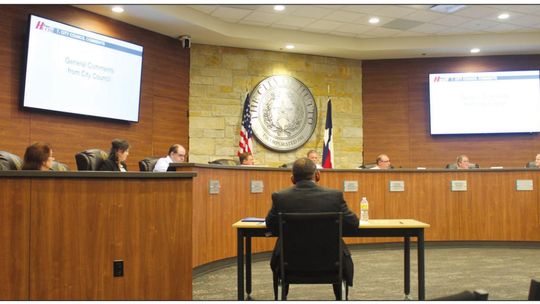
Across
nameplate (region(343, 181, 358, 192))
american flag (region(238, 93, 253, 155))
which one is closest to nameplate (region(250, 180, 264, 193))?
nameplate (region(343, 181, 358, 192))

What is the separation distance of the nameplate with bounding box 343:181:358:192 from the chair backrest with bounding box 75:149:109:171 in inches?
123

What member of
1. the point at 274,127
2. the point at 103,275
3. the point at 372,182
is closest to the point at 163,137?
the point at 274,127

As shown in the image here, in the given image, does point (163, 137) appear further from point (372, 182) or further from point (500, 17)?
point (500, 17)

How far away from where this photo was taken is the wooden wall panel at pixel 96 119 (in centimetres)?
613

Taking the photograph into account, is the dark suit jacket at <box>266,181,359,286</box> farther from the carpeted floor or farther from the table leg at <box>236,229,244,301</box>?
the carpeted floor

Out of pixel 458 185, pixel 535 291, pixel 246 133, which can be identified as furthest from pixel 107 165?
pixel 458 185

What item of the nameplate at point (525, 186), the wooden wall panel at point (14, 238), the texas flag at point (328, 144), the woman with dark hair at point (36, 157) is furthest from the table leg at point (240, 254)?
the texas flag at point (328, 144)

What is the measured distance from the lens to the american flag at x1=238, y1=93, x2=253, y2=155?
338 inches

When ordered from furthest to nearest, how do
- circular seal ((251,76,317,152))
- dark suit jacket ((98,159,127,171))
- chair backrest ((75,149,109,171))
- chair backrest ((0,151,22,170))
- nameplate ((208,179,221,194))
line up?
circular seal ((251,76,317,152)) → nameplate ((208,179,221,194)) → dark suit jacket ((98,159,127,171)) → chair backrest ((75,149,109,171)) → chair backrest ((0,151,22,170))

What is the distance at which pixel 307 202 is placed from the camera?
3.07 meters

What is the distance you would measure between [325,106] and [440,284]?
5.41 metres

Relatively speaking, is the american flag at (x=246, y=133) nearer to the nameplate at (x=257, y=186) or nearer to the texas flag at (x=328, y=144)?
the texas flag at (x=328, y=144)

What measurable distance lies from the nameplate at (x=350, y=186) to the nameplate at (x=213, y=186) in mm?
2043

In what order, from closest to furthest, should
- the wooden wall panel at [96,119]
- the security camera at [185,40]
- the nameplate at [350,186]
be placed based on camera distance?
the wooden wall panel at [96,119] < the nameplate at [350,186] < the security camera at [185,40]
